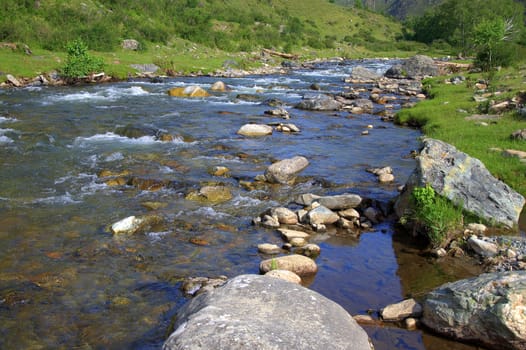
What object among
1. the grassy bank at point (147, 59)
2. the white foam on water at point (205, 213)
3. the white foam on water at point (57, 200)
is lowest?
the white foam on water at point (205, 213)

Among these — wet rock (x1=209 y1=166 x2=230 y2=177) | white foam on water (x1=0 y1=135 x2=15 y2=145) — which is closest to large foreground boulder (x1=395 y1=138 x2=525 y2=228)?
wet rock (x1=209 y1=166 x2=230 y2=177)

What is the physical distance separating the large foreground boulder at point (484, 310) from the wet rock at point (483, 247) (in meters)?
2.53

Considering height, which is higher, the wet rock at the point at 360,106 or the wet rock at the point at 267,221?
the wet rock at the point at 360,106

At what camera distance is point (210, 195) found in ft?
45.4

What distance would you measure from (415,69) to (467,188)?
155 ft

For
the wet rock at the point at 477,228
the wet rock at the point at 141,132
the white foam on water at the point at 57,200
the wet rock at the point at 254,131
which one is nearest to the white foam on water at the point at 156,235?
the white foam on water at the point at 57,200

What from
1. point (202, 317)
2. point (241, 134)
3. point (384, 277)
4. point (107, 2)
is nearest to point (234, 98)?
point (241, 134)

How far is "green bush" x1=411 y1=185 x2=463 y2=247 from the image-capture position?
1048cm

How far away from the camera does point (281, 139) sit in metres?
22.0

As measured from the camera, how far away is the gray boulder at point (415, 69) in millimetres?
54125

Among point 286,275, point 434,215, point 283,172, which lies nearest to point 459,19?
point 283,172

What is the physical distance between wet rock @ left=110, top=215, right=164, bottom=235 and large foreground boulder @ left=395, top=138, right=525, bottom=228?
6624 millimetres

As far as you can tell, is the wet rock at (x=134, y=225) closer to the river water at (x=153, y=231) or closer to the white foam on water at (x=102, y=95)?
the river water at (x=153, y=231)

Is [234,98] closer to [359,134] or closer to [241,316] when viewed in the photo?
[359,134]
